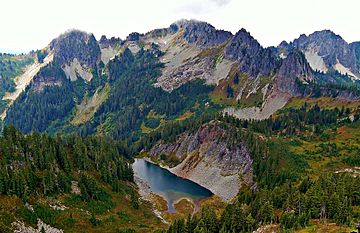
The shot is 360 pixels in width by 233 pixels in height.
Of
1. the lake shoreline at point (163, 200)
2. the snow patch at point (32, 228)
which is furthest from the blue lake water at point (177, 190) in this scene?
the snow patch at point (32, 228)

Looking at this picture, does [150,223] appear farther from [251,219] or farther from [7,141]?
[7,141]

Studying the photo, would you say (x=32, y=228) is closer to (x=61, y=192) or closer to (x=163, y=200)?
(x=61, y=192)

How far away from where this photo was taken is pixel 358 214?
100500 millimetres

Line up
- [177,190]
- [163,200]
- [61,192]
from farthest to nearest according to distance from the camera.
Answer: [177,190] < [163,200] < [61,192]

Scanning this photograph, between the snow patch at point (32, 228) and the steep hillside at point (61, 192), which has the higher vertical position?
the steep hillside at point (61, 192)

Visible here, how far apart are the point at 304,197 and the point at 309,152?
86.8 m

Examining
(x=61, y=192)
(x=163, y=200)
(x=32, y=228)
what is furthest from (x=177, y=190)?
(x=32, y=228)

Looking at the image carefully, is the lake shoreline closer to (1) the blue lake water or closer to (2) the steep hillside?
(1) the blue lake water

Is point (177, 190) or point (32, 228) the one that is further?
point (177, 190)

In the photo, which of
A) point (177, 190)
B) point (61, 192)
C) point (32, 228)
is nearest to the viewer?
point (32, 228)

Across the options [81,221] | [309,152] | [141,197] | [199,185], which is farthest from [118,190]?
[309,152]

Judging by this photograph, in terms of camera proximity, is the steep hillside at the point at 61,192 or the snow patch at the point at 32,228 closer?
the snow patch at the point at 32,228

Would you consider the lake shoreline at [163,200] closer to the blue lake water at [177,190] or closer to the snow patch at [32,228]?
the blue lake water at [177,190]

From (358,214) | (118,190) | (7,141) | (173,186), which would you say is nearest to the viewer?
(358,214)
